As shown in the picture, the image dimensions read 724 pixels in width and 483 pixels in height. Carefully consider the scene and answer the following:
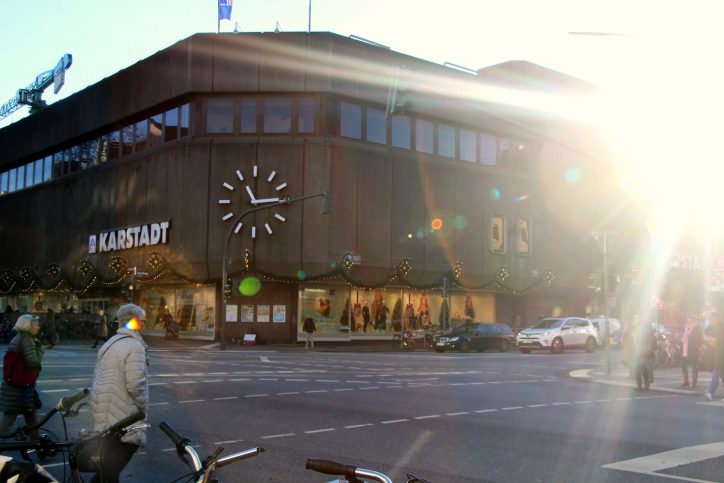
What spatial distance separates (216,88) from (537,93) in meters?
28.9

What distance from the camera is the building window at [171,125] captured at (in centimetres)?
4434

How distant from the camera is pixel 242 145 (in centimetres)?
4181

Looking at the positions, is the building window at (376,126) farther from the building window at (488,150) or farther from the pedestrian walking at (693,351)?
the pedestrian walking at (693,351)

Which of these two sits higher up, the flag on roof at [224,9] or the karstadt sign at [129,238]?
the flag on roof at [224,9]

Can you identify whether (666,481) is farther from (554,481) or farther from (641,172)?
(641,172)

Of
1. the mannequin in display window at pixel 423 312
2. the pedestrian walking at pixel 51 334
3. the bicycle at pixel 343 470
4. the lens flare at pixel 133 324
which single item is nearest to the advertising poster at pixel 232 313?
the pedestrian walking at pixel 51 334

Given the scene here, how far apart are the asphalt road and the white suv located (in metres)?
16.3

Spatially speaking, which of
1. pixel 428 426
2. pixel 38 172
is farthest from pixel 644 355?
pixel 38 172

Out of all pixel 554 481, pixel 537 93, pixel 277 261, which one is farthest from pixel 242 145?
pixel 554 481

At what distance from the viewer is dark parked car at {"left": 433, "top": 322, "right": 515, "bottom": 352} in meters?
37.1

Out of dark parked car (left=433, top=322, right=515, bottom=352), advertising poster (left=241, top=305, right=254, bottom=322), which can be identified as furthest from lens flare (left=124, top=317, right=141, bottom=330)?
advertising poster (left=241, top=305, right=254, bottom=322)

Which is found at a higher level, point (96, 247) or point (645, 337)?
point (96, 247)

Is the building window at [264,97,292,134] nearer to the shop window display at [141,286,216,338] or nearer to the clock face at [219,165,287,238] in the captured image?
the clock face at [219,165,287,238]

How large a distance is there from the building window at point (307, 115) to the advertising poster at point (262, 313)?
32.2ft
